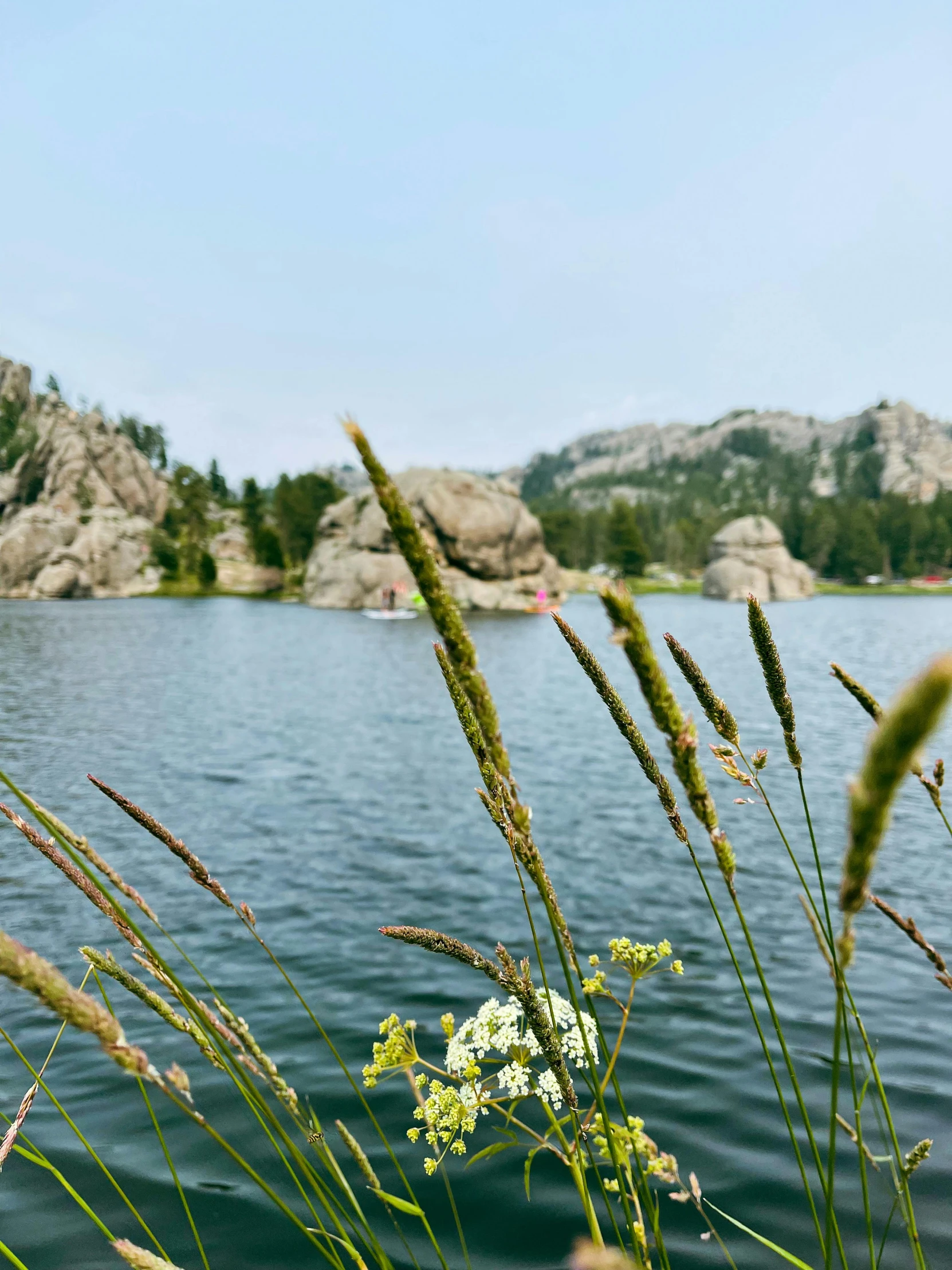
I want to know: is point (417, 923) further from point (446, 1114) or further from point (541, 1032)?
point (541, 1032)

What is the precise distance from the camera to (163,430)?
171875 mm

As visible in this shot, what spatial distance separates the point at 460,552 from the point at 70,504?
253 ft

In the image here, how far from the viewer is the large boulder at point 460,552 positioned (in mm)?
75938

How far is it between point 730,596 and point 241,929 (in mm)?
97042

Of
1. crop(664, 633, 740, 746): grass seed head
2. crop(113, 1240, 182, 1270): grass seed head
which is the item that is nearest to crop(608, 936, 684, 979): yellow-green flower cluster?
crop(664, 633, 740, 746): grass seed head

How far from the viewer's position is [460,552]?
76312 millimetres

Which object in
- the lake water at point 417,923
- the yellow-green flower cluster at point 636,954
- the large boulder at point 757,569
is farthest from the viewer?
the large boulder at point 757,569

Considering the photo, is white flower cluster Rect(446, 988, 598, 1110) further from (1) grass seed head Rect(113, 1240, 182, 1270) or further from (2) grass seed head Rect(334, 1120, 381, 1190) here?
(1) grass seed head Rect(113, 1240, 182, 1270)

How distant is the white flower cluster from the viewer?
290cm

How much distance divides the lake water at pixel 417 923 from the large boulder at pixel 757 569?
7712 centimetres

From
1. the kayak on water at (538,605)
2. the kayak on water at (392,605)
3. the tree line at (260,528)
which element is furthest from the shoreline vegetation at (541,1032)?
the tree line at (260,528)

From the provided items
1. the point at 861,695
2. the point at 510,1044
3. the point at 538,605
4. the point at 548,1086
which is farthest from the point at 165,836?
the point at 538,605

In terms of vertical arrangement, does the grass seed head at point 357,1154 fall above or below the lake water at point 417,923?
above

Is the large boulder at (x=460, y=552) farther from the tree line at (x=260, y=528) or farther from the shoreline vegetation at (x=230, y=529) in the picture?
the tree line at (x=260, y=528)
